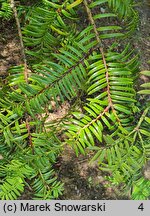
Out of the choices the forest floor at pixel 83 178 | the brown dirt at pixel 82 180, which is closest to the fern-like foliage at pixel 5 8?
the forest floor at pixel 83 178

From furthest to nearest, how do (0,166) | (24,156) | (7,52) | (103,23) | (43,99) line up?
1. (103,23)
2. (7,52)
3. (0,166)
4. (24,156)
5. (43,99)

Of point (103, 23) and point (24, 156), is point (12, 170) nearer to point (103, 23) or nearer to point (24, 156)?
point (24, 156)

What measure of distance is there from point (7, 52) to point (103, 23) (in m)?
0.77

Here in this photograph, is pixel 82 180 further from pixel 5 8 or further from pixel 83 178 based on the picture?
pixel 5 8

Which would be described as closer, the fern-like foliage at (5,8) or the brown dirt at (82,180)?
the fern-like foliage at (5,8)

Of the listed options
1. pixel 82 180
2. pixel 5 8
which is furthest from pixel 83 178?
pixel 5 8

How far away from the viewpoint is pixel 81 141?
145cm

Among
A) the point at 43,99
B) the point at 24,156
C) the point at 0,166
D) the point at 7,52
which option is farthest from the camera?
the point at 7,52

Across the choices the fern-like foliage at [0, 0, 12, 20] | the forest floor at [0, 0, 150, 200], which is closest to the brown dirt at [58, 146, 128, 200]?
the forest floor at [0, 0, 150, 200]

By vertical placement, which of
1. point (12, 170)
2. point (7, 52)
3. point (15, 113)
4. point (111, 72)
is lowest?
point (12, 170)

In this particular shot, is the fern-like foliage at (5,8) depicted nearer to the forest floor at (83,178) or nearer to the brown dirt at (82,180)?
the forest floor at (83,178)

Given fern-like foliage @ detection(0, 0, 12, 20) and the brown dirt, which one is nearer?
fern-like foliage @ detection(0, 0, 12, 20)

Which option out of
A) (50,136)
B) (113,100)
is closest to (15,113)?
(50,136)

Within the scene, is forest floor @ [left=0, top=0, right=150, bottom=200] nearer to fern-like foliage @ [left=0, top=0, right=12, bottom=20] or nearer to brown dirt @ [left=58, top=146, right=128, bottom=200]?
brown dirt @ [left=58, top=146, right=128, bottom=200]
